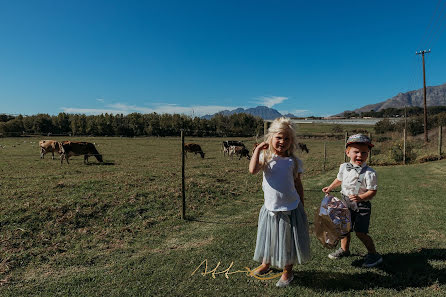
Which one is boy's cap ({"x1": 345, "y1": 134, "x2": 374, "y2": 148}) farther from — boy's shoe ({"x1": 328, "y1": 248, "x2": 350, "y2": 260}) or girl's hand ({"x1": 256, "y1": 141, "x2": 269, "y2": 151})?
boy's shoe ({"x1": 328, "y1": 248, "x2": 350, "y2": 260})

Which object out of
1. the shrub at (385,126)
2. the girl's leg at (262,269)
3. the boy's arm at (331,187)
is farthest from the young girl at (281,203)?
the shrub at (385,126)

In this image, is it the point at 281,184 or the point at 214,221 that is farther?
the point at 214,221

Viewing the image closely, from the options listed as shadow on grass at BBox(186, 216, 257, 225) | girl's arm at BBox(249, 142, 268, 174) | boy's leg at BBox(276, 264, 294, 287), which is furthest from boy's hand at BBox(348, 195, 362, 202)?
shadow on grass at BBox(186, 216, 257, 225)

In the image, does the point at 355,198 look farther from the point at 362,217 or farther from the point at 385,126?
the point at 385,126

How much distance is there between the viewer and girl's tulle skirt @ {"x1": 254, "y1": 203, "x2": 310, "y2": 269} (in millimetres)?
2918

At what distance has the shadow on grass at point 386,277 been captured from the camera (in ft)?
9.91

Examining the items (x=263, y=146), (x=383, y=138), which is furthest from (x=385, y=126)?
(x=263, y=146)

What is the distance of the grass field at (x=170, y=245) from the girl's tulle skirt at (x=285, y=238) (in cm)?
42

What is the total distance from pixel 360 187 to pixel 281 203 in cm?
114

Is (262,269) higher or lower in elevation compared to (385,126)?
lower

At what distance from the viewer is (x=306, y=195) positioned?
8430 mm

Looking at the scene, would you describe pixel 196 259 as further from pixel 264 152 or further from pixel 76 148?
pixel 76 148

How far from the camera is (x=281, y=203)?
9.73ft

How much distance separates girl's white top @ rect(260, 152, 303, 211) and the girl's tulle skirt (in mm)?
93
